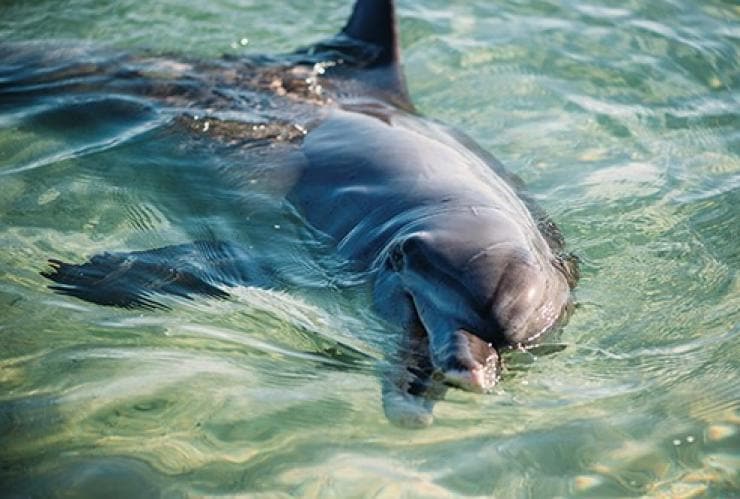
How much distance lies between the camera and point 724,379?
5.32 meters

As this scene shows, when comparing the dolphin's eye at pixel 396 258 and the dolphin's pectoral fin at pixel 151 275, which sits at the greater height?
the dolphin's eye at pixel 396 258

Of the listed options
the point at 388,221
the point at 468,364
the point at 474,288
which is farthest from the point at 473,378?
the point at 388,221

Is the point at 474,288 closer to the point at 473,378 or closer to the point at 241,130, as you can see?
the point at 473,378

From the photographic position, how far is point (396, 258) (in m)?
5.30

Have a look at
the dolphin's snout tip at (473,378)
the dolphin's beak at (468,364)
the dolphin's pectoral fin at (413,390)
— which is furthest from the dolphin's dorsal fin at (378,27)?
the dolphin's snout tip at (473,378)

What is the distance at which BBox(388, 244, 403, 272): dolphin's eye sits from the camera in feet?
17.2

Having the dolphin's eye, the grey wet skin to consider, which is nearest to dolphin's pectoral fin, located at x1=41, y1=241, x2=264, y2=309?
the grey wet skin

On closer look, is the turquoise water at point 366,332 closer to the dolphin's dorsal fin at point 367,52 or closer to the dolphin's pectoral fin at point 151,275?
the dolphin's pectoral fin at point 151,275

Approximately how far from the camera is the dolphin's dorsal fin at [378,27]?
28.4 feet

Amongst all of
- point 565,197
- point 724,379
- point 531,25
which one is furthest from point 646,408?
point 531,25

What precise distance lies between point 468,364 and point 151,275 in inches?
86.7

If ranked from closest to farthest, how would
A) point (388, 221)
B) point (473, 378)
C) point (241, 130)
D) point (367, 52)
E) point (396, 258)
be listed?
point (473, 378) < point (396, 258) < point (388, 221) < point (241, 130) < point (367, 52)

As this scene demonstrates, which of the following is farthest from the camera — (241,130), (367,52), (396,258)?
(367,52)

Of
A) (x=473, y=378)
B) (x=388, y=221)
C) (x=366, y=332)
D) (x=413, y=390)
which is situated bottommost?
(x=366, y=332)
